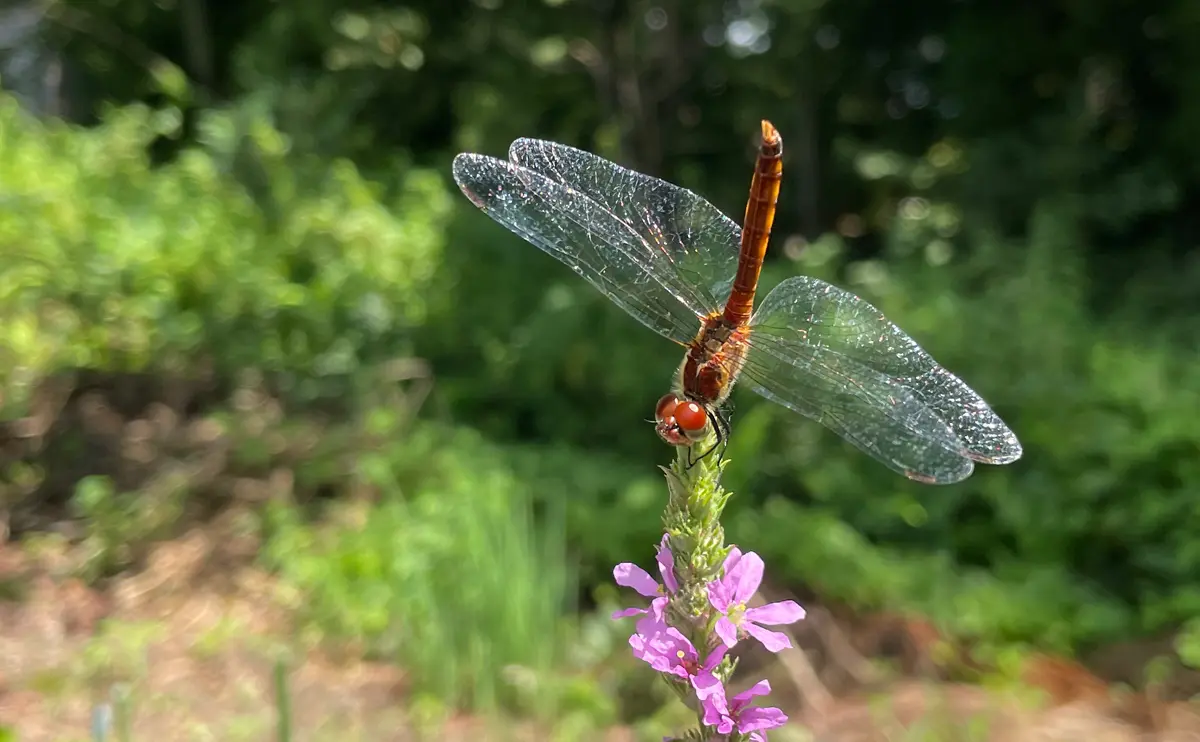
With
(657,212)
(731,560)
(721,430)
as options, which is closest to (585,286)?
(657,212)

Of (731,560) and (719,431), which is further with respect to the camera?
(719,431)

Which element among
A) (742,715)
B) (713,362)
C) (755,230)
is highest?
(755,230)

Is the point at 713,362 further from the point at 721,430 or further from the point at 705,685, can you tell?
the point at 705,685

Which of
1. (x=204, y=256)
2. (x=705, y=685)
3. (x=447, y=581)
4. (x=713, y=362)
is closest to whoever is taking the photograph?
(x=705, y=685)

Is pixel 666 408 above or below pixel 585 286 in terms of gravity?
above

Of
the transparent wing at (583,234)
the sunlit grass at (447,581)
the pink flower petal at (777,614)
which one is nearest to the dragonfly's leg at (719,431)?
the pink flower petal at (777,614)

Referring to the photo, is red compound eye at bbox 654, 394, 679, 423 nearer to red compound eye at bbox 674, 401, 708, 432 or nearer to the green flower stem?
red compound eye at bbox 674, 401, 708, 432
